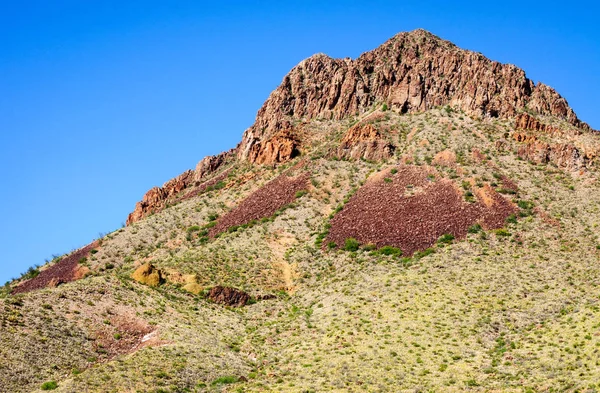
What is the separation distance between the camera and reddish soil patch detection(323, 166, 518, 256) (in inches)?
2975

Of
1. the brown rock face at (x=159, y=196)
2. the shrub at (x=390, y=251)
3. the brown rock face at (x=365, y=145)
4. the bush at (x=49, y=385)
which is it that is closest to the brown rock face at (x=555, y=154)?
the brown rock face at (x=365, y=145)

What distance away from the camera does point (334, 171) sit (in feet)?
303

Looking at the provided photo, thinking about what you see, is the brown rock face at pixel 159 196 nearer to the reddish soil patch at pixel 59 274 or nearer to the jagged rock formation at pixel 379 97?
the jagged rock formation at pixel 379 97

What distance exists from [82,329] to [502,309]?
34.7 metres

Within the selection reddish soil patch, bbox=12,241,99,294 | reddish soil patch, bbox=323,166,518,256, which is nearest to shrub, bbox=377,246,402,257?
reddish soil patch, bbox=323,166,518,256

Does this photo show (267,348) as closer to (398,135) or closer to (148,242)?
(148,242)

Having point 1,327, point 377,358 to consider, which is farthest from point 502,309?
point 1,327

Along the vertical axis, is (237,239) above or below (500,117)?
below

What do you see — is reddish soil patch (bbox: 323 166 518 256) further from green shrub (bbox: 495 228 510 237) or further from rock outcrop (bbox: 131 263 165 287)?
rock outcrop (bbox: 131 263 165 287)

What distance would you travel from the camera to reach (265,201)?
87562 mm

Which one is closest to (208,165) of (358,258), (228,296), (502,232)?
(358,258)

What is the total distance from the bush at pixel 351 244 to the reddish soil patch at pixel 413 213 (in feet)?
2.15

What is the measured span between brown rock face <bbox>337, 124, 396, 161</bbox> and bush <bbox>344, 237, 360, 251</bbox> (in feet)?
66.5

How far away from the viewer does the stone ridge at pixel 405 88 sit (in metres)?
104
